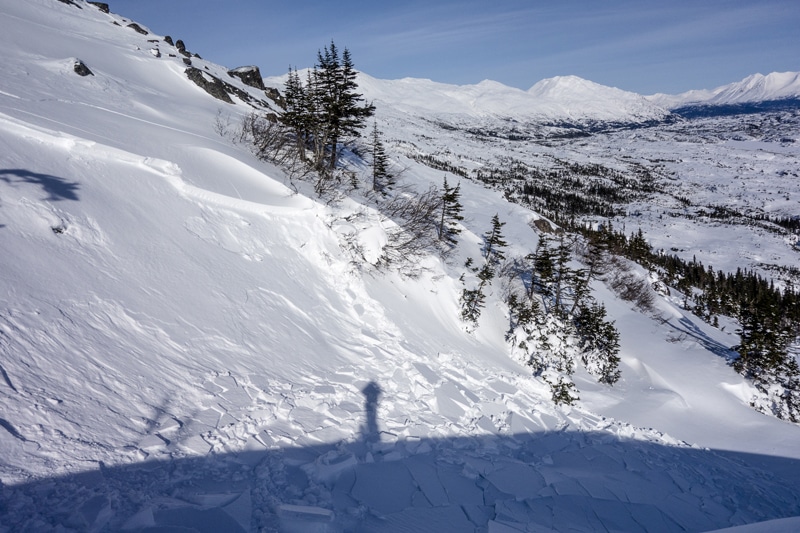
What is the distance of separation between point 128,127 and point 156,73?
58.3 feet

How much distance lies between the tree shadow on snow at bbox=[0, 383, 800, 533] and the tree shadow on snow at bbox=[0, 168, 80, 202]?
6.04m

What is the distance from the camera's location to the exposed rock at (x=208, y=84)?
27000mm

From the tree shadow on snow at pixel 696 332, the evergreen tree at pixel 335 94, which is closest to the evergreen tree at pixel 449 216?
the evergreen tree at pixel 335 94

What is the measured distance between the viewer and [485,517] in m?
5.17

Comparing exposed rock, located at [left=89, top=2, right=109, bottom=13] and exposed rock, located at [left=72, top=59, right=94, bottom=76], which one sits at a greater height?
exposed rock, located at [left=89, top=2, right=109, bottom=13]

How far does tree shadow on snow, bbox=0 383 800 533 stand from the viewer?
11.5 ft

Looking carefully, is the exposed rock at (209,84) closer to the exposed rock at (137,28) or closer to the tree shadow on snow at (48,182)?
the exposed rock at (137,28)

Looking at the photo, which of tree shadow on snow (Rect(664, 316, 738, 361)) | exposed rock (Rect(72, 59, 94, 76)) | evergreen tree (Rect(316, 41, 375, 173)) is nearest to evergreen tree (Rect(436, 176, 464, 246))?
evergreen tree (Rect(316, 41, 375, 173))

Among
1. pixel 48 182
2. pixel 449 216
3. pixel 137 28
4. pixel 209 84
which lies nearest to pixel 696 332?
pixel 449 216

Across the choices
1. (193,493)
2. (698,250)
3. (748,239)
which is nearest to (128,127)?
(193,493)

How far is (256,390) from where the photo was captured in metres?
5.93

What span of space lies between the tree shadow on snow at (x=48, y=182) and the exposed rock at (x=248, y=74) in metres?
41.0

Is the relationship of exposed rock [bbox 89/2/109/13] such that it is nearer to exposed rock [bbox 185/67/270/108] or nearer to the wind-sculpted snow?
exposed rock [bbox 185/67/270/108]

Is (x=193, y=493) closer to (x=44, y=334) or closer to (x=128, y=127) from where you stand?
(x=44, y=334)
